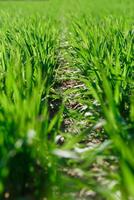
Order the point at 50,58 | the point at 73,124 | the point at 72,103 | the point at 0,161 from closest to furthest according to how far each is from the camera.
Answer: the point at 0,161
the point at 73,124
the point at 72,103
the point at 50,58

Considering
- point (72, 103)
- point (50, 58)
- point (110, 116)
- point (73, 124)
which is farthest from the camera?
→ point (50, 58)

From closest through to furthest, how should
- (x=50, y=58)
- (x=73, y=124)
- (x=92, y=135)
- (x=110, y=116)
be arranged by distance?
(x=110, y=116) < (x=92, y=135) < (x=73, y=124) < (x=50, y=58)

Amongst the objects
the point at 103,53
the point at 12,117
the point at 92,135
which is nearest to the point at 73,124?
the point at 92,135

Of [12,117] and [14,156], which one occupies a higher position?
[12,117]

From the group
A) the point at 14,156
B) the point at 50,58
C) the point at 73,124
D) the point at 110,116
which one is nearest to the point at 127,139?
the point at 110,116

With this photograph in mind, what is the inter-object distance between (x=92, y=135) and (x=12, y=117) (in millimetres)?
706

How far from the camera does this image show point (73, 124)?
7.84ft

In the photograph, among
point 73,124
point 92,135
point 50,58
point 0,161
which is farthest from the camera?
point 50,58

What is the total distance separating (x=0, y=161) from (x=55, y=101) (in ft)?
4.93

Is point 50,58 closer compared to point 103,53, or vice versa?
point 103,53

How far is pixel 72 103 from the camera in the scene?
9.14ft

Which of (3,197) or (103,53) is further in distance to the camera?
(103,53)

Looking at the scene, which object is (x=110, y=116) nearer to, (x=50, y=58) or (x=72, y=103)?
(x=72, y=103)

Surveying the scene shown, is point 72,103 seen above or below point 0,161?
below
